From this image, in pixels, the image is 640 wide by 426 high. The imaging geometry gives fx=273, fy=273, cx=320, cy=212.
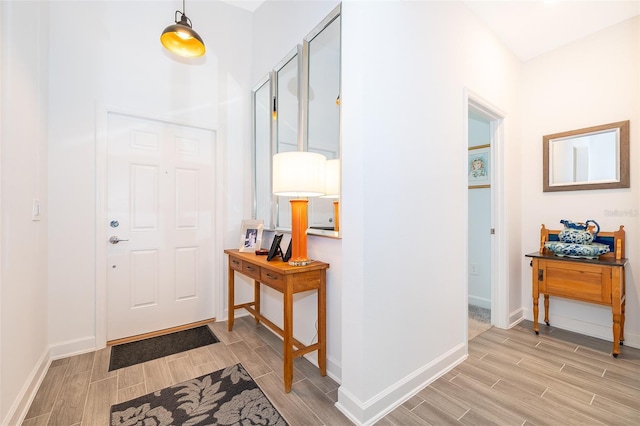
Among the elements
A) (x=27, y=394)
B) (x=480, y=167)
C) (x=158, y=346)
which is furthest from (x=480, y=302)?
(x=27, y=394)

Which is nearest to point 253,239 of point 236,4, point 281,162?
point 281,162

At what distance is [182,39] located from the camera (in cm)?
230

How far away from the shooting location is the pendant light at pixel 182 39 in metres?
2.10

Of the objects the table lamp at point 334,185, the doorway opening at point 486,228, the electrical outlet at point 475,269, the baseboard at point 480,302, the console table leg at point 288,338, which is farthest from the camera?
the electrical outlet at point 475,269

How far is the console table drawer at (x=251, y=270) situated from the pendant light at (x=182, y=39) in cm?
189

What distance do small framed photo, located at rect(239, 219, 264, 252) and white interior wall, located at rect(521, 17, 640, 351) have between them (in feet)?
9.47

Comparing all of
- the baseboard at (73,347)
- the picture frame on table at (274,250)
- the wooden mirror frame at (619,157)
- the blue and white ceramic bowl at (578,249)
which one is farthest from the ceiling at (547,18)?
the baseboard at (73,347)

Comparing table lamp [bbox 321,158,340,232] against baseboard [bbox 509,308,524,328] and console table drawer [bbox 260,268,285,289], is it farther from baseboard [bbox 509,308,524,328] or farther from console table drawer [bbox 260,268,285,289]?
baseboard [bbox 509,308,524,328]

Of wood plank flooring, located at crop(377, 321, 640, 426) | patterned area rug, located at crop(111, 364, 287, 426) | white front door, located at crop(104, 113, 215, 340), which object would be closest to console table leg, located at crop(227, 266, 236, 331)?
white front door, located at crop(104, 113, 215, 340)

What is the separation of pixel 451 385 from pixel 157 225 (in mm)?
2786

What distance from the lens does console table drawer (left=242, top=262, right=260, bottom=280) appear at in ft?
7.06

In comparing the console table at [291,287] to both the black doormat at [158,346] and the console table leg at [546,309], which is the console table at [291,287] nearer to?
the black doormat at [158,346]

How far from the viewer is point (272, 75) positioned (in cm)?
271

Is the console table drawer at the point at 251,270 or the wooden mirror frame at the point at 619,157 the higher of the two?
the wooden mirror frame at the point at 619,157
